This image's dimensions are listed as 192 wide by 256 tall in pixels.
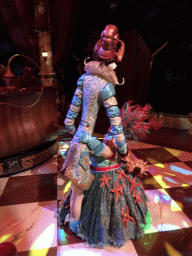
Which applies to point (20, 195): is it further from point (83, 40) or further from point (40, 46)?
point (83, 40)

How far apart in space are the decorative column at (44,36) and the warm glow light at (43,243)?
2.18 meters

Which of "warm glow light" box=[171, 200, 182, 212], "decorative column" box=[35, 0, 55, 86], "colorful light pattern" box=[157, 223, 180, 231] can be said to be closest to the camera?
"colorful light pattern" box=[157, 223, 180, 231]

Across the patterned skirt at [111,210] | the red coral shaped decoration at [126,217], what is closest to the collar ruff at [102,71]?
the patterned skirt at [111,210]

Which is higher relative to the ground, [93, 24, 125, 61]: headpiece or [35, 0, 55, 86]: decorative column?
[35, 0, 55, 86]: decorative column

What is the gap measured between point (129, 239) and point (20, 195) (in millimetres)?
1052

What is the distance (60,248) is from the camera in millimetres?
1241

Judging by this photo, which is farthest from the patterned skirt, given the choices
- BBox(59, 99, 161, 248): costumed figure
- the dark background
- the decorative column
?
the dark background

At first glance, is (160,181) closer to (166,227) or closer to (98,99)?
(166,227)

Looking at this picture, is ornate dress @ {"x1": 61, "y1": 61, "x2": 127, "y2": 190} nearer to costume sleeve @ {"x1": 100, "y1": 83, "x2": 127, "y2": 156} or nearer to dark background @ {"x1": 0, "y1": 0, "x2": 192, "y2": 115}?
costume sleeve @ {"x1": 100, "y1": 83, "x2": 127, "y2": 156}

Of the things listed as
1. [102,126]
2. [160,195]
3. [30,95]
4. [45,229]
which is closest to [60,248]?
[45,229]

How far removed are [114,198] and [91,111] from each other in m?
0.57

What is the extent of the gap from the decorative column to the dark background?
0.10 metres

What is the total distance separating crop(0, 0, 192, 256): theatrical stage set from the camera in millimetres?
1137

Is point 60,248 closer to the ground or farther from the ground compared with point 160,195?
closer to the ground
